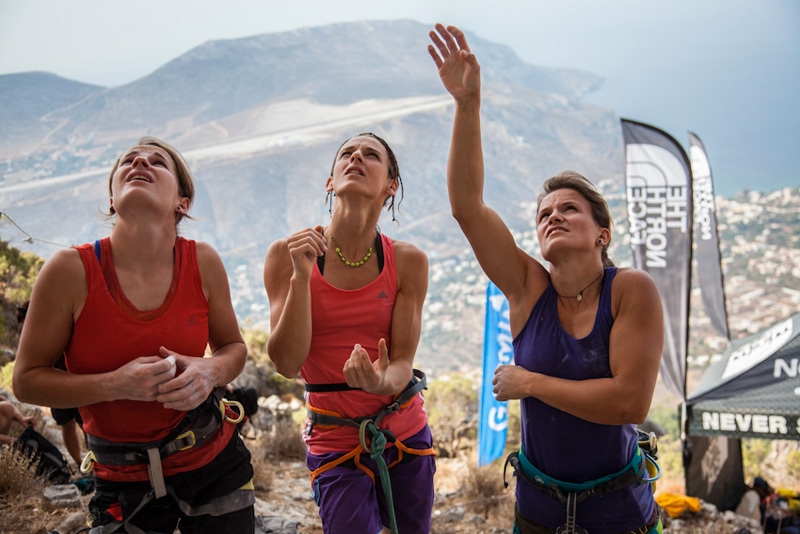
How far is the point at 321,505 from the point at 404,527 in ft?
1.10

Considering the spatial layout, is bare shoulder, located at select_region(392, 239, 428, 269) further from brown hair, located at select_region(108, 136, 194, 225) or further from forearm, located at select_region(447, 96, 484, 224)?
brown hair, located at select_region(108, 136, 194, 225)

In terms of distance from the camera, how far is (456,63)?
2.25m

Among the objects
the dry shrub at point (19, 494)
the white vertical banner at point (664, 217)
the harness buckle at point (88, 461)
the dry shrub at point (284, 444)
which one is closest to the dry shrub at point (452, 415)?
the dry shrub at point (284, 444)

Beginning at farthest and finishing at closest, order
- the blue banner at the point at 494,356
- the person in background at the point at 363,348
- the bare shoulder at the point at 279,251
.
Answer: the blue banner at the point at 494,356
the bare shoulder at the point at 279,251
the person in background at the point at 363,348

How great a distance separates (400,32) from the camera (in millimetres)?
122750

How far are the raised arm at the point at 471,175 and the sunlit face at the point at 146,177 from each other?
0.95 metres

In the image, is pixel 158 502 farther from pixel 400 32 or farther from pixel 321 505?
pixel 400 32

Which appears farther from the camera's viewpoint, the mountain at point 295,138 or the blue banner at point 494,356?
the mountain at point 295,138

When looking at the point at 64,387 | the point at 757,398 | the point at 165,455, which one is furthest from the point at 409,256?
the point at 757,398

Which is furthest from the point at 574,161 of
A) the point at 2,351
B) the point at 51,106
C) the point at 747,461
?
the point at 2,351

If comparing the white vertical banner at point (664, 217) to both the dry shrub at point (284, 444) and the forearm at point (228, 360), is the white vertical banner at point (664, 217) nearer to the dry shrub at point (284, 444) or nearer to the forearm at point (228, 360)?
the dry shrub at point (284, 444)

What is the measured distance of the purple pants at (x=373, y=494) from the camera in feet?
7.30

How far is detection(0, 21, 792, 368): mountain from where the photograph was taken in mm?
57531

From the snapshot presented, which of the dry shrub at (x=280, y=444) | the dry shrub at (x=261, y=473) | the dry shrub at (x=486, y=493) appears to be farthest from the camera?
the dry shrub at (x=280, y=444)
